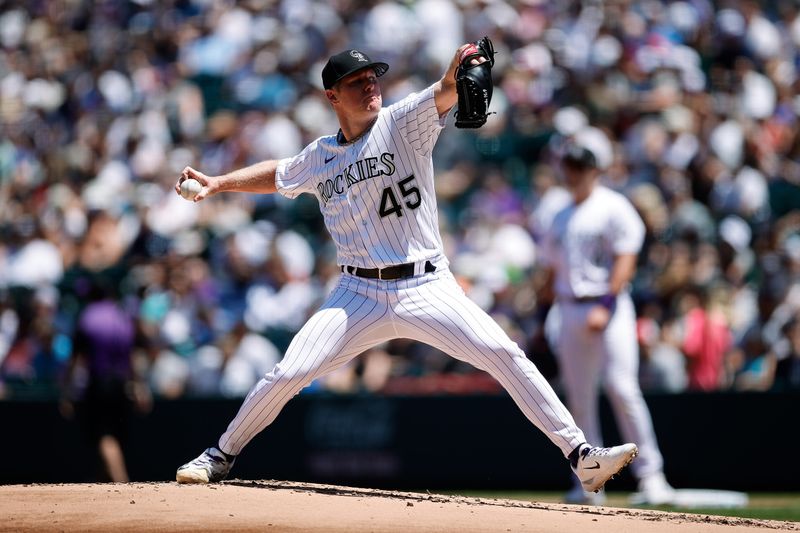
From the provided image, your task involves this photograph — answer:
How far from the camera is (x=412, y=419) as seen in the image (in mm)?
10828

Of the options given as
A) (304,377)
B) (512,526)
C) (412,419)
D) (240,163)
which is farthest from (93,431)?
(512,526)

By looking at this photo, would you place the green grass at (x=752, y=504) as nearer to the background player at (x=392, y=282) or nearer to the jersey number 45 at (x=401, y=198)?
the background player at (x=392, y=282)

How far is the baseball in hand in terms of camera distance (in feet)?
20.7

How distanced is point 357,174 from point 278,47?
8.94m

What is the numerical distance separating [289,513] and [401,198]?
152 centimetres

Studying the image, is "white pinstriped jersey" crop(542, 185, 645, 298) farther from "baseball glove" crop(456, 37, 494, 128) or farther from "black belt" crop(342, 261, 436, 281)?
"baseball glove" crop(456, 37, 494, 128)

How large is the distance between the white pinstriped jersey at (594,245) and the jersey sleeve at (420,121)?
2918mm

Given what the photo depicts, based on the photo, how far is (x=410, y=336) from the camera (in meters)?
6.07

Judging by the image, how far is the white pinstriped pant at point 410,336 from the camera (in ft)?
19.5

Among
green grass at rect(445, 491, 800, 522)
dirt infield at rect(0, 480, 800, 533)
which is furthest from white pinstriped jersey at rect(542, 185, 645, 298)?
dirt infield at rect(0, 480, 800, 533)

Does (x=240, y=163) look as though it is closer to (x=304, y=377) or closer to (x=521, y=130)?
(x=521, y=130)

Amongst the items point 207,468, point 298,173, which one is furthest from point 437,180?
point 207,468

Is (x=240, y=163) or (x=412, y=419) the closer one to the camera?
(x=412, y=419)

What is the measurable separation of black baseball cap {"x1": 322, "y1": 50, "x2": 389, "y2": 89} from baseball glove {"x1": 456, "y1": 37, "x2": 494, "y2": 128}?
0.54 metres
